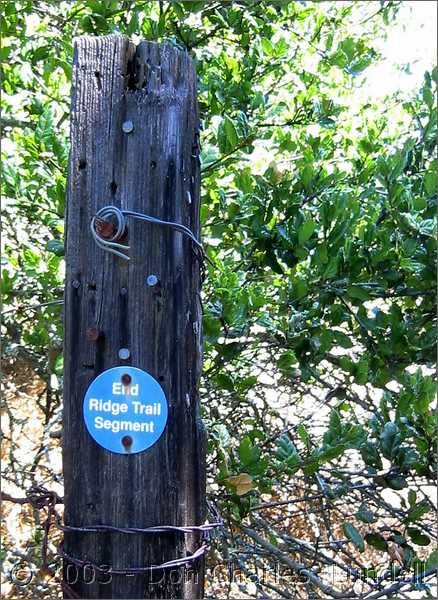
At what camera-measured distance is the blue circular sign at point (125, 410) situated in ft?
4.60

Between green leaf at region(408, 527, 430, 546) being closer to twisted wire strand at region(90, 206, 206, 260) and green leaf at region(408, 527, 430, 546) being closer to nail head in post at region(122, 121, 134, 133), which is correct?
twisted wire strand at region(90, 206, 206, 260)

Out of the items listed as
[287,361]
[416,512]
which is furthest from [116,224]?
[416,512]

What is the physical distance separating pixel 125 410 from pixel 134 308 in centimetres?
20

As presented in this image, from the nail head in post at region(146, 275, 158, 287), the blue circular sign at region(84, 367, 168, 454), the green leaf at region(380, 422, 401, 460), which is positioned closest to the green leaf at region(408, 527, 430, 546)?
the green leaf at region(380, 422, 401, 460)

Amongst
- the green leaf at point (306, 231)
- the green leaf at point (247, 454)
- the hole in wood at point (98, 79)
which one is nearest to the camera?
the hole in wood at point (98, 79)

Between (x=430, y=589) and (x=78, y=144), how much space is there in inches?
75.3

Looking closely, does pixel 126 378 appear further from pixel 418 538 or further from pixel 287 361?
pixel 418 538

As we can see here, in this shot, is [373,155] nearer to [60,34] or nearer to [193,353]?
[60,34]

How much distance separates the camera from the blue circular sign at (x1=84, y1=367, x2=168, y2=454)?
140cm

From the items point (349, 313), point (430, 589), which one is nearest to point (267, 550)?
point (430, 589)

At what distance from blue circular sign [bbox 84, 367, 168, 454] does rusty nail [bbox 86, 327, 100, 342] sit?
0.23 feet

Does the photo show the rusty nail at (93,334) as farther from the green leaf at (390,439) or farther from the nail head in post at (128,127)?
the green leaf at (390,439)

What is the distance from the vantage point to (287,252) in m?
2.64

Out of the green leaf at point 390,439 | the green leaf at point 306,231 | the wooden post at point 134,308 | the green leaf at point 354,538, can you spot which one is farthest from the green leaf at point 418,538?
the wooden post at point 134,308
